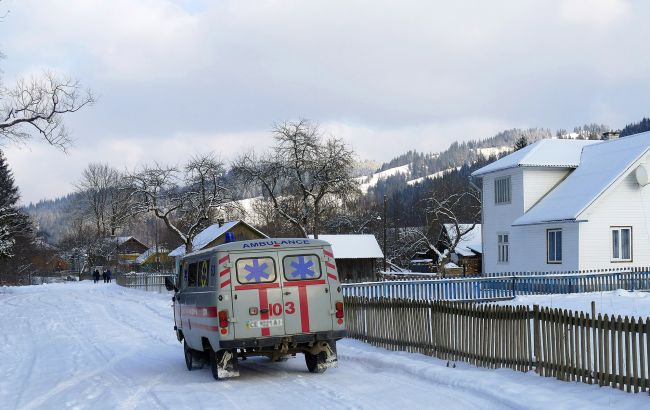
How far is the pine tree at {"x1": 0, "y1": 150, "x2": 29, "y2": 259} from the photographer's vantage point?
176 feet

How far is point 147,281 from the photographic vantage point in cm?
5238

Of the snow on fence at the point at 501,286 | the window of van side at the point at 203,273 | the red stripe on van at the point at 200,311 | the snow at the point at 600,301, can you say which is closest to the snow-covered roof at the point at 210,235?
the snow on fence at the point at 501,286

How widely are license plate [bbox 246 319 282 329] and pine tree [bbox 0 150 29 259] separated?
4329cm

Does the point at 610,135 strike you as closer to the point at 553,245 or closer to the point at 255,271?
the point at 553,245

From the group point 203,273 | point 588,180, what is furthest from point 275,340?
point 588,180

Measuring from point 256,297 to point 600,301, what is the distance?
17844mm

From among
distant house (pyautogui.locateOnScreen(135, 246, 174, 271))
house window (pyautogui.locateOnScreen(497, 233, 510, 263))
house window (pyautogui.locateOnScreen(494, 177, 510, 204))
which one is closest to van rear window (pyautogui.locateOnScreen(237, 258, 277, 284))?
house window (pyautogui.locateOnScreen(494, 177, 510, 204))

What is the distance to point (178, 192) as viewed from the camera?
193 ft

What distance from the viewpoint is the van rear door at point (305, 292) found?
12.5m

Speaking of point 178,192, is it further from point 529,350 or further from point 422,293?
point 529,350

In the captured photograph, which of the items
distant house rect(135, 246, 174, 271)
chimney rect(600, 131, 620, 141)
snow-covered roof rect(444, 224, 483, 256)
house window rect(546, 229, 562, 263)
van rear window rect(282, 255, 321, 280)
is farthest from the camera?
distant house rect(135, 246, 174, 271)

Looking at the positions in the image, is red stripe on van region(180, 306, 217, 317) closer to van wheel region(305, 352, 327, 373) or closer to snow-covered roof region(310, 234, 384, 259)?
van wheel region(305, 352, 327, 373)

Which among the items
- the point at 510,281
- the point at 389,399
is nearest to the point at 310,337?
the point at 389,399

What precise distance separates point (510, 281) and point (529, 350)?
61.6ft
